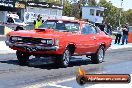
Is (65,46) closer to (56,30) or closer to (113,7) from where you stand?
(56,30)

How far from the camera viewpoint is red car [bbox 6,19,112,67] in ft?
36.6

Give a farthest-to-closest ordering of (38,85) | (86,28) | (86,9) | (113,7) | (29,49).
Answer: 1. (113,7)
2. (86,9)
3. (86,28)
4. (29,49)
5. (38,85)

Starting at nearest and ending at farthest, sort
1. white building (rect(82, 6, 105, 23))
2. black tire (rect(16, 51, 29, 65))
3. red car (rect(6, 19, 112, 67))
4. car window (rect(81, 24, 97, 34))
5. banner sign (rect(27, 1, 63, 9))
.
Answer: red car (rect(6, 19, 112, 67))
black tire (rect(16, 51, 29, 65))
car window (rect(81, 24, 97, 34))
banner sign (rect(27, 1, 63, 9))
white building (rect(82, 6, 105, 23))

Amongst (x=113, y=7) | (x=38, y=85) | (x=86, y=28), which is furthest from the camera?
(x=113, y=7)

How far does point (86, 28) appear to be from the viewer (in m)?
13.3

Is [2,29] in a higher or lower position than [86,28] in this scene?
lower

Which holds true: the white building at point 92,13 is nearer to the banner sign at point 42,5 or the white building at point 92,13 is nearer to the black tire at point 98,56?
the banner sign at point 42,5

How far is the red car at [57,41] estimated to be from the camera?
11164 millimetres

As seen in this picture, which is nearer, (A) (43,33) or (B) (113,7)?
(A) (43,33)

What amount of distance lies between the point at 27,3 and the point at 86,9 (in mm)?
16515

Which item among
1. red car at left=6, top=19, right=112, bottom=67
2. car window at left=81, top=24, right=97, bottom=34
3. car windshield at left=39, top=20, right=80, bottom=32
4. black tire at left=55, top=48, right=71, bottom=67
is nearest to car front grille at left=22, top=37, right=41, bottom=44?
red car at left=6, top=19, right=112, bottom=67

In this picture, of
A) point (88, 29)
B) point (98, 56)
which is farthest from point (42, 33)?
point (98, 56)

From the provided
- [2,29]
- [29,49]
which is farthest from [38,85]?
[2,29]

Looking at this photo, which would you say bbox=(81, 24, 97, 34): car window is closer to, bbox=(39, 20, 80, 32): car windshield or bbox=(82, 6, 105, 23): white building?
bbox=(39, 20, 80, 32): car windshield
